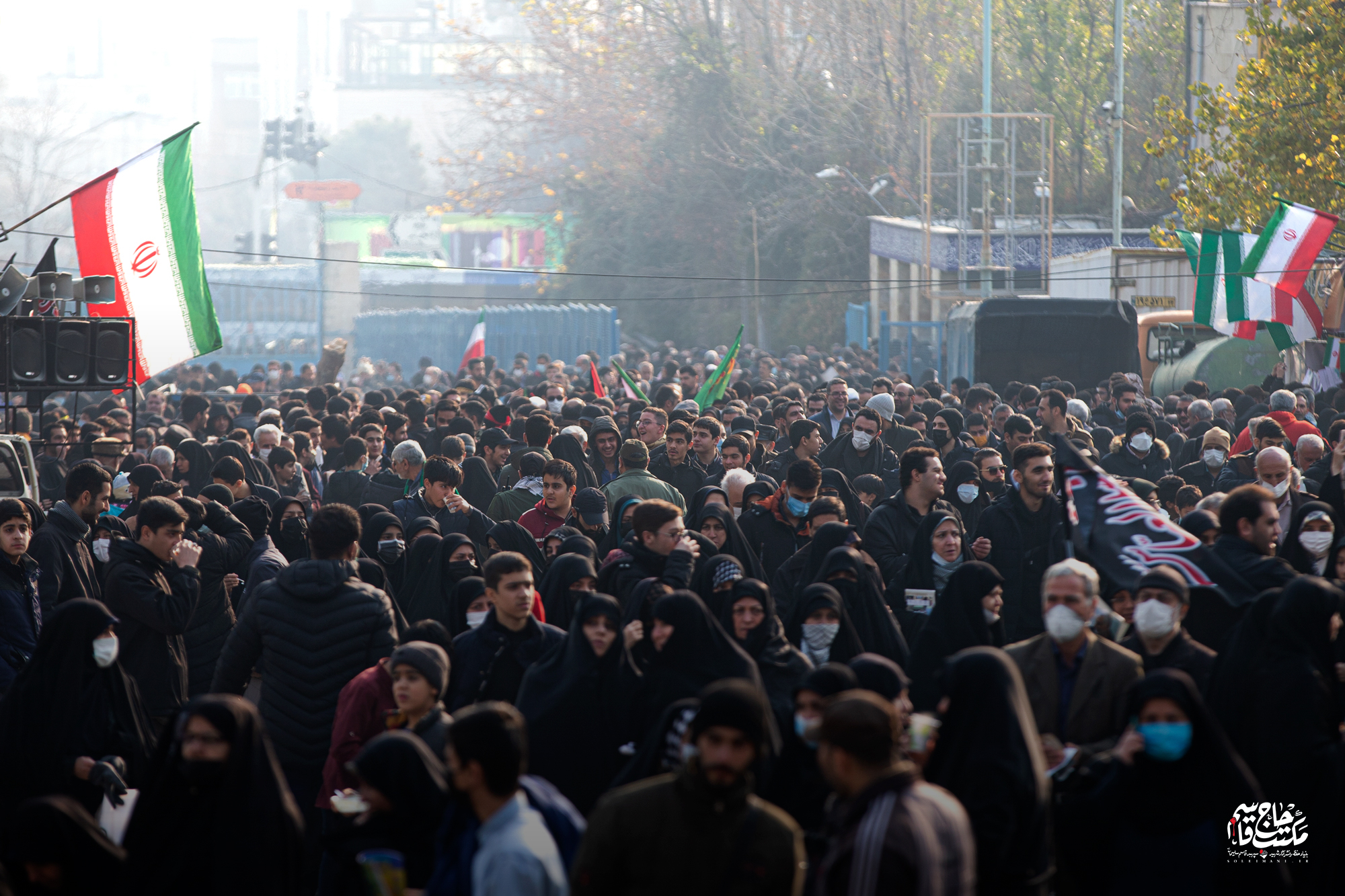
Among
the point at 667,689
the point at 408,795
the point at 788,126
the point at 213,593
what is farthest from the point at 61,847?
the point at 788,126

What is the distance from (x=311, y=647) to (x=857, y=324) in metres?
35.0

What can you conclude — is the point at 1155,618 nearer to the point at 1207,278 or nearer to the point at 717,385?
the point at 717,385

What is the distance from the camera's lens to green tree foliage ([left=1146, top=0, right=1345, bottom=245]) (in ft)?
64.4

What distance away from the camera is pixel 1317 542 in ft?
22.1

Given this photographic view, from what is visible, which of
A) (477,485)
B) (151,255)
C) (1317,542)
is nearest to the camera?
(1317,542)

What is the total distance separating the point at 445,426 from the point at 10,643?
22.9ft

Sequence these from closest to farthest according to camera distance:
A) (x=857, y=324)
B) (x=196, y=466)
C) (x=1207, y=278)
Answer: (x=196, y=466)
(x=1207, y=278)
(x=857, y=324)

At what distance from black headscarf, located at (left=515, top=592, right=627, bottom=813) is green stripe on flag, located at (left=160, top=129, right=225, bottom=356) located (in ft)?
26.1

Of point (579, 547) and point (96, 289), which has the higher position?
point (96, 289)

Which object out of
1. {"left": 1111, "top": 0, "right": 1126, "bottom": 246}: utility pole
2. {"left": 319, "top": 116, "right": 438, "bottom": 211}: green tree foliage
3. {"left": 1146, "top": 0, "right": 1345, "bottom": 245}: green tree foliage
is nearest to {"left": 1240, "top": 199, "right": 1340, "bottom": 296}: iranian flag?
{"left": 1146, "top": 0, "right": 1345, "bottom": 245}: green tree foliage

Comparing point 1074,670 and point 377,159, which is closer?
point 1074,670

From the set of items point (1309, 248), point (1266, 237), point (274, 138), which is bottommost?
point (1309, 248)

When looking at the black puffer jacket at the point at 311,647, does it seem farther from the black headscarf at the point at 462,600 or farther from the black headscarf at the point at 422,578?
the black headscarf at the point at 422,578

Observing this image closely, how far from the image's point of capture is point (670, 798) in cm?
369
